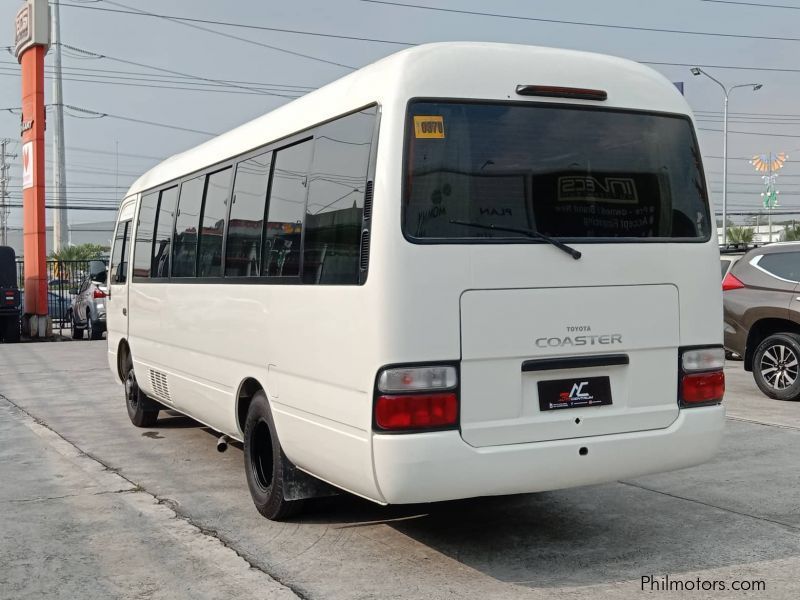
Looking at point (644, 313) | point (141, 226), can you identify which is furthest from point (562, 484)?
point (141, 226)

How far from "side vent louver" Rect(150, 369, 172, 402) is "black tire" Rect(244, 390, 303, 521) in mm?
2162

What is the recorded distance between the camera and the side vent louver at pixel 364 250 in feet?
14.8

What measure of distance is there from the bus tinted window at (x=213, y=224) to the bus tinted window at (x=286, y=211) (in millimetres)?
953

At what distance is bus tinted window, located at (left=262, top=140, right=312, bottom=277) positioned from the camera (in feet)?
17.4

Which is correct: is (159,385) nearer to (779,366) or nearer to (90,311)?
(779,366)

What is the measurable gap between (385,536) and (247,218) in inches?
86.7

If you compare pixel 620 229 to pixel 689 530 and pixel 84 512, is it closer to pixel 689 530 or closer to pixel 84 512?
pixel 689 530

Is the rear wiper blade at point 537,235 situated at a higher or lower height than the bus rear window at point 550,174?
lower

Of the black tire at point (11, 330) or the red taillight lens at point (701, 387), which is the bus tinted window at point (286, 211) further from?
the black tire at point (11, 330)

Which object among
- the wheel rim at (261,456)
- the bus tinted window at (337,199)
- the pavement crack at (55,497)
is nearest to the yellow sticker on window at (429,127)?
the bus tinted window at (337,199)

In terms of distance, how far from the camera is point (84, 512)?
6.09 m

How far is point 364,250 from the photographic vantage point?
4.54 m

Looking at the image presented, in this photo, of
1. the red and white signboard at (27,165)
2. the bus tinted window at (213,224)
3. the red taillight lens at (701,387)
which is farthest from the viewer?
the red and white signboard at (27,165)

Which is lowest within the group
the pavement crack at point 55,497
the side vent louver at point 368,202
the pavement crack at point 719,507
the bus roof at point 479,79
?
the pavement crack at point 55,497
